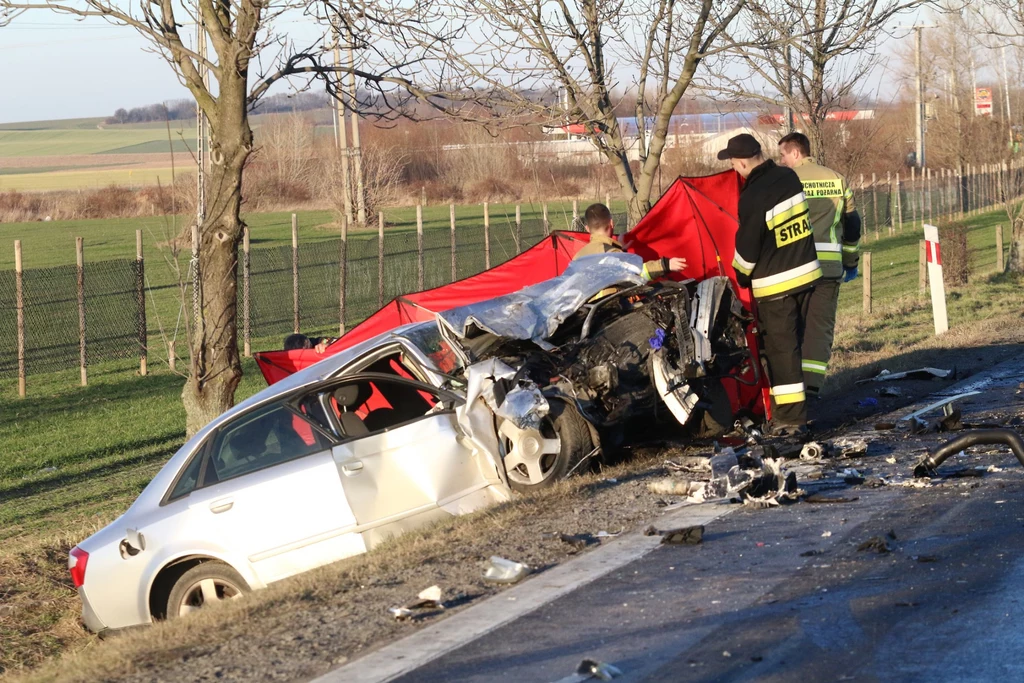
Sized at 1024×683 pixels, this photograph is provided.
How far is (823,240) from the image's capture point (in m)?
9.12

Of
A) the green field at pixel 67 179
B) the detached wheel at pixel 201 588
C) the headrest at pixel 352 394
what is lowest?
the detached wheel at pixel 201 588

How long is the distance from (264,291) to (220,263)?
16839 millimetres

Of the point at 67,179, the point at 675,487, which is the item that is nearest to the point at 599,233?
the point at 675,487

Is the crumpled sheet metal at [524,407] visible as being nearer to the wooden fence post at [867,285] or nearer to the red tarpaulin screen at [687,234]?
the red tarpaulin screen at [687,234]

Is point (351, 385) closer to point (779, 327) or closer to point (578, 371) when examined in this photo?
point (578, 371)

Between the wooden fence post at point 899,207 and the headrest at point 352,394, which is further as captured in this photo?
the wooden fence post at point 899,207

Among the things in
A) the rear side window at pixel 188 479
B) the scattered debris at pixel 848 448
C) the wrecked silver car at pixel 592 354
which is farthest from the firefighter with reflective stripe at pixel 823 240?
the rear side window at pixel 188 479

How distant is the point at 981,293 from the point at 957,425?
13.3 metres

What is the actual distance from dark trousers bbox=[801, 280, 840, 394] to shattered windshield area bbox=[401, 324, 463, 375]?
2859 mm

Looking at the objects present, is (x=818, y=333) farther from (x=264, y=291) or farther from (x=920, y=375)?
(x=264, y=291)

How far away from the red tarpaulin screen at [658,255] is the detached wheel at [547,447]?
1931 millimetres

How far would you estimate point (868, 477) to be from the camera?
6633mm

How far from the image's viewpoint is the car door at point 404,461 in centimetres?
646

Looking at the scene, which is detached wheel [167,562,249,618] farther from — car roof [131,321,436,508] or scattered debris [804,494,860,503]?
scattered debris [804,494,860,503]
